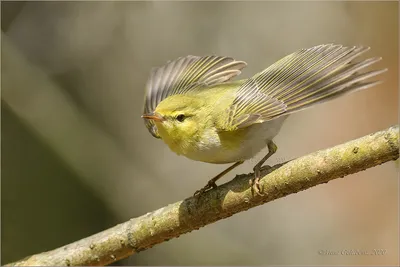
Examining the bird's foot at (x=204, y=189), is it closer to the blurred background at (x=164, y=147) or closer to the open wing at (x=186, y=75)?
the open wing at (x=186, y=75)

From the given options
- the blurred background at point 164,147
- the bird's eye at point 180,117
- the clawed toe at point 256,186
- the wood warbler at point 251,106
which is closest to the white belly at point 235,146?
the wood warbler at point 251,106

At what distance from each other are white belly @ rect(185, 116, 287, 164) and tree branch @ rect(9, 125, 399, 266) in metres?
0.13

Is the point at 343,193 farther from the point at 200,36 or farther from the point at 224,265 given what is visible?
the point at 200,36

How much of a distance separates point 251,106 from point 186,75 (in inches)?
26.2

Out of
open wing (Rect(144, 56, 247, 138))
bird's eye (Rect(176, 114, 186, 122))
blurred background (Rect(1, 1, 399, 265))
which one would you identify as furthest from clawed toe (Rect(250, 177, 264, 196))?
blurred background (Rect(1, 1, 399, 265))

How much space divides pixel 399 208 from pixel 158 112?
1907 millimetres

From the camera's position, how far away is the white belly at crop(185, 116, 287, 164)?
1.73 metres

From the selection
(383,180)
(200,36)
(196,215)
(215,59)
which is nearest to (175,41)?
(200,36)

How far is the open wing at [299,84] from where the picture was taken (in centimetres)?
142

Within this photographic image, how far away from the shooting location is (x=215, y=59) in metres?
2.29

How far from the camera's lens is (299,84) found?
1583 mm

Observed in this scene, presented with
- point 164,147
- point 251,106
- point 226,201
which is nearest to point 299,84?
point 251,106

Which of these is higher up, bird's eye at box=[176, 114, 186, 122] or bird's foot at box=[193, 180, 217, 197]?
bird's eye at box=[176, 114, 186, 122]

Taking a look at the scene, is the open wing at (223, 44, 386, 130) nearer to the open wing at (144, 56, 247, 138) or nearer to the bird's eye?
the bird's eye
